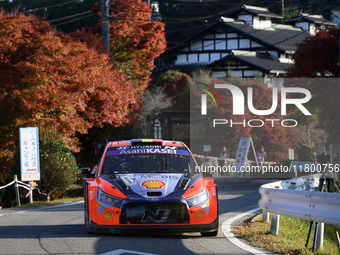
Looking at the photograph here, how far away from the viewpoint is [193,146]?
40562mm

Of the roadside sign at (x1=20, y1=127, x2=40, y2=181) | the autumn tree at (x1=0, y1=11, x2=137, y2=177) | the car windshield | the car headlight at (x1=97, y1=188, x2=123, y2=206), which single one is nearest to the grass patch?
the car windshield

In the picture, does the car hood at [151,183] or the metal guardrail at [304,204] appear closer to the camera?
the metal guardrail at [304,204]

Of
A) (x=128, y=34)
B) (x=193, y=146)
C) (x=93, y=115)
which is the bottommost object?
(x=193, y=146)

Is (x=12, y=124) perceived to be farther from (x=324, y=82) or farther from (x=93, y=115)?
(x=324, y=82)

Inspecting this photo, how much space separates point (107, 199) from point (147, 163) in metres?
1.39

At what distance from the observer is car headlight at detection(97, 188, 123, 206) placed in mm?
8688

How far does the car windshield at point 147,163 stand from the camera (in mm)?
9820

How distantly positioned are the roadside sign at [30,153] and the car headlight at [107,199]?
385 inches

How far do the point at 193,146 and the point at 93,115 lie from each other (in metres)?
18.3

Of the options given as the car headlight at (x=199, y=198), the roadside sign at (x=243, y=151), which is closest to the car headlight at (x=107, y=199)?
the car headlight at (x=199, y=198)

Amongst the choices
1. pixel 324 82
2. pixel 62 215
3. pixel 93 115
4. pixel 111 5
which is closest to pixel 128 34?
pixel 111 5

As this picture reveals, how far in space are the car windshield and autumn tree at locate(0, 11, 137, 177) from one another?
34.3ft

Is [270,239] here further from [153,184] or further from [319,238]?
[153,184]

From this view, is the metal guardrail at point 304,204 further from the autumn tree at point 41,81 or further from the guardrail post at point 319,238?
the autumn tree at point 41,81
